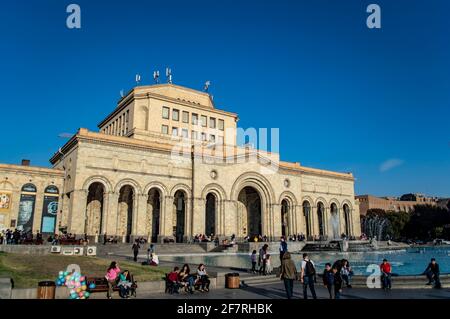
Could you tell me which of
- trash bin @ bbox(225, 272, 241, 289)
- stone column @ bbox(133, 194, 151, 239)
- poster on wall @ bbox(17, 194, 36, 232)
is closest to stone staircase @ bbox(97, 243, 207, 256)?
stone column @ bbox(133, 194, 151, 239)

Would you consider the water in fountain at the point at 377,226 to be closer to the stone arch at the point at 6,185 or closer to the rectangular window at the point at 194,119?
the rectangular window at the point at 194,119

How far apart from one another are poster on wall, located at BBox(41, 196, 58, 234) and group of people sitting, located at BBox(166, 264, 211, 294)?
26.1 metres

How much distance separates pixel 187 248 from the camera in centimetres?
3578

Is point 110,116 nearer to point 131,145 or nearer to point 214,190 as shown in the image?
point 131,145

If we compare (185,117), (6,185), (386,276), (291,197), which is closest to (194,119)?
(185,117)

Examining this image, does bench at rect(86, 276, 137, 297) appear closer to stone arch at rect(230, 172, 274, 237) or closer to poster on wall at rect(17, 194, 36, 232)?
poster on wall at rect(17, 194, 36, 232)

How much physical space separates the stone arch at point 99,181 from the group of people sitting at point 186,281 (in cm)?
2361

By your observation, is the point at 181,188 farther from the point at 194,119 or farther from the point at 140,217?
the point at 194,119

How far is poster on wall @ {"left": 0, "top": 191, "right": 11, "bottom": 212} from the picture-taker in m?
33.0

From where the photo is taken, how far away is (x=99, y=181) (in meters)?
35.1

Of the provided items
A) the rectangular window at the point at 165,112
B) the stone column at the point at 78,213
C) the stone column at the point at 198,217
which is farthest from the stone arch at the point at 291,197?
the stone column at the point at 78,213

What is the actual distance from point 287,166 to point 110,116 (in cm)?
2795

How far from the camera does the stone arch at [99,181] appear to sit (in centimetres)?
3422

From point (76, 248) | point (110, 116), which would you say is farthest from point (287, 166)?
point (76, 248)
